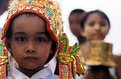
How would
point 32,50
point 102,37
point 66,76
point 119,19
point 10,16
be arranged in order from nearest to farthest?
point 32,50 → point 10,16 → point 66,76 → point 102,37 → point 119,19

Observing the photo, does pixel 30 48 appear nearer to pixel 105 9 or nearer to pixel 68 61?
pixel 68 61

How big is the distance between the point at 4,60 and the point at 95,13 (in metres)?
1.53

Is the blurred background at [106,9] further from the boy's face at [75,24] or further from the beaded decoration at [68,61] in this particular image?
the beaded decoration at [68,61]

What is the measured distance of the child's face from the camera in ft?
10.5

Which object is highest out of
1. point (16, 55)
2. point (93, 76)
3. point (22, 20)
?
point (22, 20)

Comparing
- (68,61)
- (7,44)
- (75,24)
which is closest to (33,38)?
(7,44)

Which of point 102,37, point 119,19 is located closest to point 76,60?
point 102,37

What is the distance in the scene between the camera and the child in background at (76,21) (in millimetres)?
3361

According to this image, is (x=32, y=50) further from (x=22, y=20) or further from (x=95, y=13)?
(x=95, y=13)

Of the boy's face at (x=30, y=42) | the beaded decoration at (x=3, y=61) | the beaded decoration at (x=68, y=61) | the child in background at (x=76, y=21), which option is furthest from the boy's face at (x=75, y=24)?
the boy's face at (x=30, y=42)

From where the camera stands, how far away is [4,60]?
1.92 m

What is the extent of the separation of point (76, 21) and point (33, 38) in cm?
173

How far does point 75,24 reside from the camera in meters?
3.44

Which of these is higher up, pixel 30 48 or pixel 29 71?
pixel 30 48
